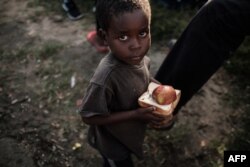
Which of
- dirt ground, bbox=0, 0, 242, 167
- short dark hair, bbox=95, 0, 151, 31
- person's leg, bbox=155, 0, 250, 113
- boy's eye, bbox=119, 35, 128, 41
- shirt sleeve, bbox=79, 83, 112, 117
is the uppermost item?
short dark hair, bbox=95, 0, 151, 31

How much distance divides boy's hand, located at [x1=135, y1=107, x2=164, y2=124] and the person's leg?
72 cm

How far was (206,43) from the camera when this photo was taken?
2480 millimetres

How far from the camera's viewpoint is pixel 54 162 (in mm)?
2723

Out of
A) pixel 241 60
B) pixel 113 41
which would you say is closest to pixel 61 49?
pixel 241 60

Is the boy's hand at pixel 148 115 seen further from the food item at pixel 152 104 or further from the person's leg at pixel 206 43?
the person's leg at pixel 206 43

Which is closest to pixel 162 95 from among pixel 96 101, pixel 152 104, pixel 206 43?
pixel 152 104

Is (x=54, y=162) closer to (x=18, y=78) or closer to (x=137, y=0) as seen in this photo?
(x=18, y=78)

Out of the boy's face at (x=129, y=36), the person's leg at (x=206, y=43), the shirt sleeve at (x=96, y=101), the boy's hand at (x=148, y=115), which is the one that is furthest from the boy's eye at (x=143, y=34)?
the person's leg at (x=206, y=43)

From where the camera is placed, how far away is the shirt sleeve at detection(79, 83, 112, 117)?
5.81 feet

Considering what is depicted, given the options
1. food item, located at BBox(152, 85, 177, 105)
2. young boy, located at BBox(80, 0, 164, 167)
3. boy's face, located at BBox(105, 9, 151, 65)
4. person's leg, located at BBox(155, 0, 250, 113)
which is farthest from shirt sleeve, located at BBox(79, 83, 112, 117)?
person's leg, located at BBox(155, 0, 250, 113)

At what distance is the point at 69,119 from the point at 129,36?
1618 millimetres

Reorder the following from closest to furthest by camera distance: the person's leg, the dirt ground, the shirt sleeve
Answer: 1. the shirt sleeve
2. the person's leg
3. the dirt ground

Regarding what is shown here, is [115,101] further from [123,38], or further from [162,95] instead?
[123,38]

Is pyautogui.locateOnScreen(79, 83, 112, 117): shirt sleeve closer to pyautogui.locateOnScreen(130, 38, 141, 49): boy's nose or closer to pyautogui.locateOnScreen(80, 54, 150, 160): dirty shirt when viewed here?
pyautogui.locateOnScreen(80, 54, 150, 160): dirty shirt
